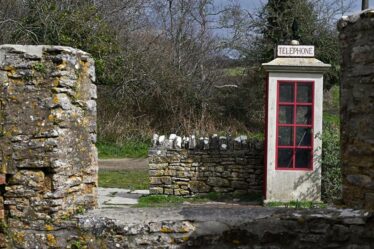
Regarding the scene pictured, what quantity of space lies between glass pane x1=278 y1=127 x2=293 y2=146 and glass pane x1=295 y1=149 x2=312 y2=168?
9.5 inches

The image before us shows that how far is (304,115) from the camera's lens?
1009 cm

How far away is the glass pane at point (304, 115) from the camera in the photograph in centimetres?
1009

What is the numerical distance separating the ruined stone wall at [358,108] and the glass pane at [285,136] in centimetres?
584

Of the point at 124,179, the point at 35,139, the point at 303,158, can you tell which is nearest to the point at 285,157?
the point at 303,158

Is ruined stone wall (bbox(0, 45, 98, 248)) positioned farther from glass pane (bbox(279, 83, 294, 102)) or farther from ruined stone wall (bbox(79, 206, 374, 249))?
glass pane (bbox(279, 83, 294, 102))

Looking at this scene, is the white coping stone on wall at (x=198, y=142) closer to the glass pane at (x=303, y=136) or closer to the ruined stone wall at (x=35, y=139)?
the glass pane at (x=303, y=136)

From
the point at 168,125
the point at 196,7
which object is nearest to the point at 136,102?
the point at 168,125

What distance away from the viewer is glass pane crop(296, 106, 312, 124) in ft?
33.1

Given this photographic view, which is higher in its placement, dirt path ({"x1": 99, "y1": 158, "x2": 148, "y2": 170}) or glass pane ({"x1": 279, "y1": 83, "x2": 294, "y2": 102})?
glass pane ({"x1": 279, "y1": 83, "x2": 294, "y2": 102})

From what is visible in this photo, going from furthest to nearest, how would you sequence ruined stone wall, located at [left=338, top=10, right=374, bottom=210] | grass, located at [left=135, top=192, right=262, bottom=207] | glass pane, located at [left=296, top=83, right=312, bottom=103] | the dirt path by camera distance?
1. the dirt path
2. glass pane, located at [left=296, top=83, right=312, bottom=103]
3. grass, located at [left=135, top=192, right=262, bottom=207]
4. ruined stone wall, located at [left=338, top=10, right=374, bottom=210]

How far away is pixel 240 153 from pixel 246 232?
6.68m

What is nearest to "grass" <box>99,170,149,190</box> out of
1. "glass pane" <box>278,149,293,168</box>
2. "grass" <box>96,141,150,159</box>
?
"grass" <box>96,141,150,159</box>

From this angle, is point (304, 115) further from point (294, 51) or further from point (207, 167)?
point (207, 167)

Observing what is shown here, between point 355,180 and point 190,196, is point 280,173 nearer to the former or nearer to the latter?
point 190,196
